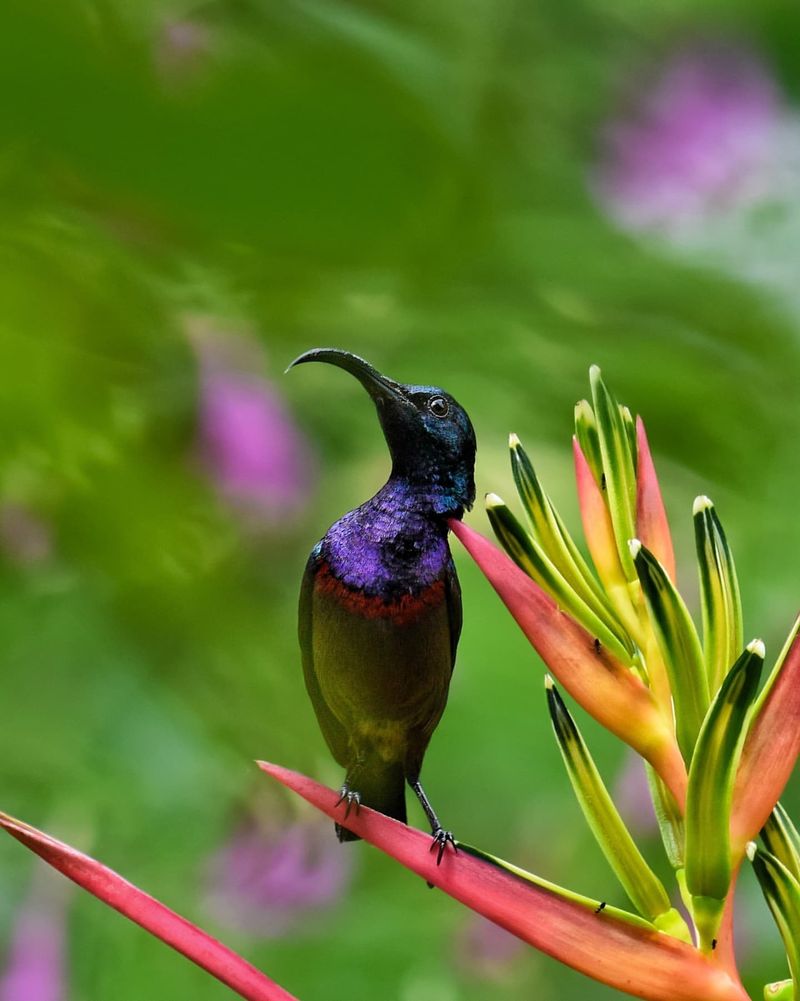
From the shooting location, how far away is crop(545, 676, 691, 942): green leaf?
7.6 inches

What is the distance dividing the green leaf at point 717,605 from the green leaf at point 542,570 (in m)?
0.02

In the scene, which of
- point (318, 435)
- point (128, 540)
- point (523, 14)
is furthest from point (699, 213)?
point (128, 540)

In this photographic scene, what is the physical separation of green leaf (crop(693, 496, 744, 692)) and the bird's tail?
62 millimetres

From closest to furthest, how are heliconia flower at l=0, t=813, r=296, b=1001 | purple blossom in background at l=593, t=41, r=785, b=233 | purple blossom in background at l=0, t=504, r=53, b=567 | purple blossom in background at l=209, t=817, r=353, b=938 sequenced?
heliconia flower at l=0, t=813, r=296, b=1001 < purple blossom in background at l=0, t=504, r=53, b=567 < purple blossom in background at l=209, t=817, r=353, b=938 < purple blossom in background at l=593, t=41, r=785, b=233

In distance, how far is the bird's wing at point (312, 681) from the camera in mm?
230

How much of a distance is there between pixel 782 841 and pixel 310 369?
42cm

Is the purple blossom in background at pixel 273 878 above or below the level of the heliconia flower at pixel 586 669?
above

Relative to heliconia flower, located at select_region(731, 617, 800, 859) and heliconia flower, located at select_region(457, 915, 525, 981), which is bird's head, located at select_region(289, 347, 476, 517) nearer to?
heliconia flower, located at select_region(731, 617, 800, 859)

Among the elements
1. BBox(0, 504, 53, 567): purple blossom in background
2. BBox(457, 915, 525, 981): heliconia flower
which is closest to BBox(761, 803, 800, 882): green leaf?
BBox(0, 504, 53, 567): purple blossom in background

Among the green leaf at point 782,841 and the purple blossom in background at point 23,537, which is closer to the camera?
the green leaf at point 782,841

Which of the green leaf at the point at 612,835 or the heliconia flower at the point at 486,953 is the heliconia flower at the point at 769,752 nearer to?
the green leaf at the point at 612,835

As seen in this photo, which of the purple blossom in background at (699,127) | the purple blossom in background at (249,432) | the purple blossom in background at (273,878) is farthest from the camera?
the purple blossom in background at (699,127)

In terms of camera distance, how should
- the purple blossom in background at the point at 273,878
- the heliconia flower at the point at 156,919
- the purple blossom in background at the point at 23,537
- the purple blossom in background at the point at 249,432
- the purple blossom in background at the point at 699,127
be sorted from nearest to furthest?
the heliconia flower at the point at 156,919 → the purple blossom in background at the point at 23,537 → the purple blossom in background at the point at 249,432 → the purple blossom in background at the point at 273,878 → the purple blossom in background at the point at 699,127

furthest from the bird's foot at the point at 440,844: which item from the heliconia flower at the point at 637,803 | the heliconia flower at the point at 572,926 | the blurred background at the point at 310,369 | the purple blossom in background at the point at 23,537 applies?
the heliconia flower at the point at 637,803
